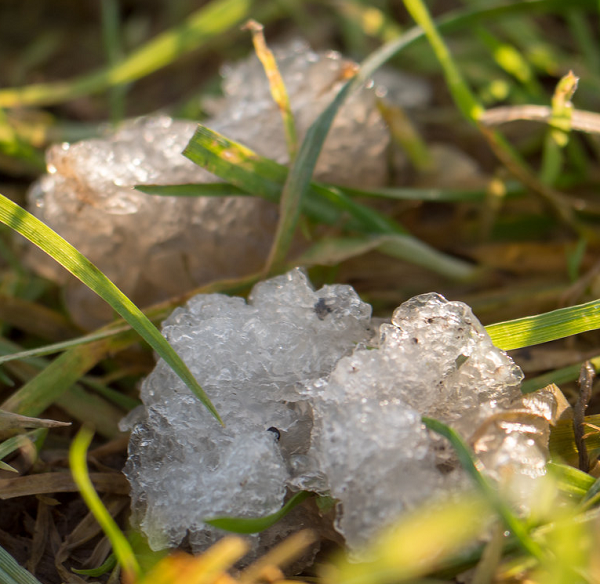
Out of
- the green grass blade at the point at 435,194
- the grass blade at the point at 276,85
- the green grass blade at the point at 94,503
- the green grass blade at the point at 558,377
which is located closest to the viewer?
the green grass blade at the point at 94,503

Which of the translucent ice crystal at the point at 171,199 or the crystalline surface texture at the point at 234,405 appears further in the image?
the translucent ice crystal at the point at 171,199

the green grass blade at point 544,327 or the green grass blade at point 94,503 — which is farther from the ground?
the green grass blade at point 544,327

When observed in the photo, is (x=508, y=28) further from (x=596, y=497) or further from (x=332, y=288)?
(x=596, y=497)

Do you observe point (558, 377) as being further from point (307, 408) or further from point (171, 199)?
point (171, 199)

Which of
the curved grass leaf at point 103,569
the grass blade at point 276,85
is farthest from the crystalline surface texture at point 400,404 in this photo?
the grass blade at point 276,85

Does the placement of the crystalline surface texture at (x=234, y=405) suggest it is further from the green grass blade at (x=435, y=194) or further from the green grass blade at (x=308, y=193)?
the green grass blade at (x=435, y=194)

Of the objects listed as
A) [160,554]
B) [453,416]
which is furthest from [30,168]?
→ [453,416]
